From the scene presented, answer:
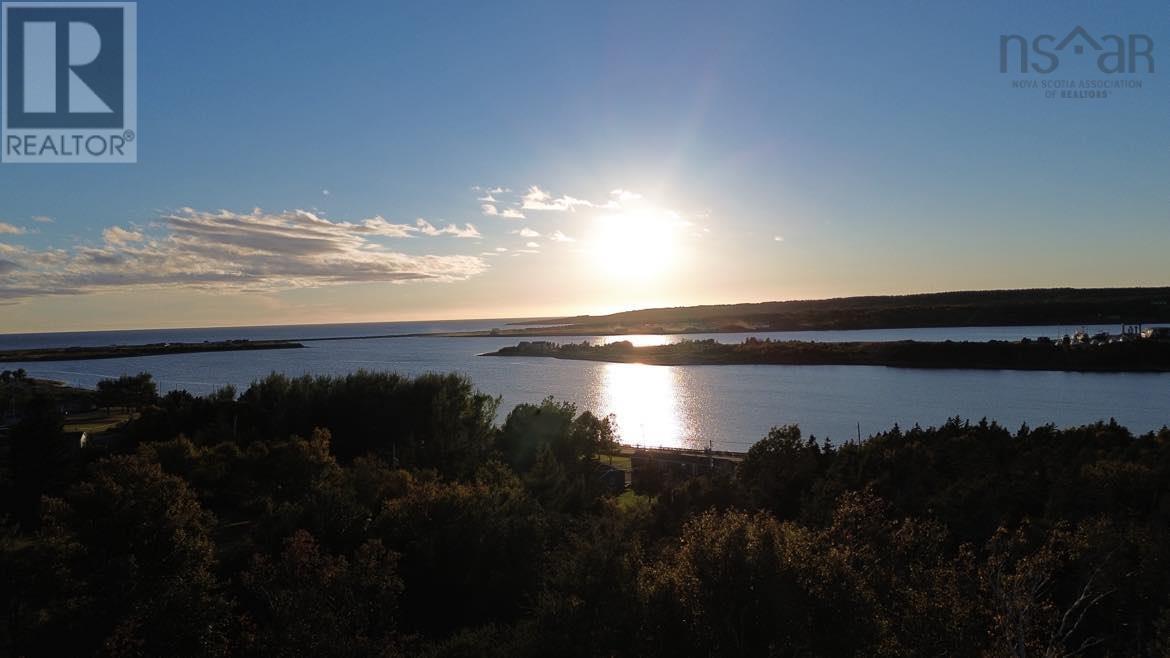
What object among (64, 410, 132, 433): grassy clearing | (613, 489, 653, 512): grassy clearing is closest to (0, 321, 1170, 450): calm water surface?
(613, 489, 653, 512): grassy clearing

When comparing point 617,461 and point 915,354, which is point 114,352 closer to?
point 617,461

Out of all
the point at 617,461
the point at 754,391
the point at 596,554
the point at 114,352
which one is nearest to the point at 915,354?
the point at 754,391

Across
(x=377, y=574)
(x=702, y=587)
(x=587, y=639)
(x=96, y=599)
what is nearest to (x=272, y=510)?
(x=96, y=599)

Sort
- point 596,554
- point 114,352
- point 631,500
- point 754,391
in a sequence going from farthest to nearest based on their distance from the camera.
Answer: point 114,352, point 754,391, point 631,500, point 596,554

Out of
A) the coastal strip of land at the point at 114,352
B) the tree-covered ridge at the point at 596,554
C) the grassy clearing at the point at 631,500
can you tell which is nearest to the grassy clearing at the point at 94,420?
the tree-covered ridge at the point at 596,554

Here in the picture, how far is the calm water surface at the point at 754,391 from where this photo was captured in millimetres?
51688

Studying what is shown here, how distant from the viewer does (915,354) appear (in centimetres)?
9625

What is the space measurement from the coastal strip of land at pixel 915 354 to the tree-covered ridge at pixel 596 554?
227 feet

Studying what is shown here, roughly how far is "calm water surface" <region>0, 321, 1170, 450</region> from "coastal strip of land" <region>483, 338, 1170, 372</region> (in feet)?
14.3

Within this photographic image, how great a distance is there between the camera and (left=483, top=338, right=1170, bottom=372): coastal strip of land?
82188 millimetres

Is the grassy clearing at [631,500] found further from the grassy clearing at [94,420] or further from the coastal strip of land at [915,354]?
the coastal strip of land at [915,354]

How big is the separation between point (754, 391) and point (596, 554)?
6217 cm

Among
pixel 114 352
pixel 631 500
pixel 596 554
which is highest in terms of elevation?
pixel 114 352

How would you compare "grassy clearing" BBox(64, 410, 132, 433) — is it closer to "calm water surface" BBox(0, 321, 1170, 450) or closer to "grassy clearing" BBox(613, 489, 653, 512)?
"calm water surface" BBox(0, 321, 1170, 450)
